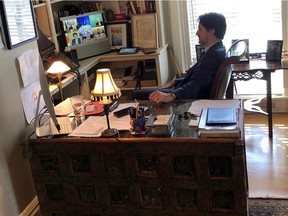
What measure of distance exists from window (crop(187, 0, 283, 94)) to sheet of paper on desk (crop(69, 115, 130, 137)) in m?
2.26

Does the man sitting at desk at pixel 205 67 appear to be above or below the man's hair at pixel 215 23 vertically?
below

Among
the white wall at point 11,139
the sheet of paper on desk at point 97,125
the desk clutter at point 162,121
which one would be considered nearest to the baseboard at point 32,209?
the white wall at point 11,139

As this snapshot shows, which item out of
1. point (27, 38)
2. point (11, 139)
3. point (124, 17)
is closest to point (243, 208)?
point (11, 139)

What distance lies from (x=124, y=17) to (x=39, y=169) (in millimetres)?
2437

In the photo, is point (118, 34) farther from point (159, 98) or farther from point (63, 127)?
point (63, 127)

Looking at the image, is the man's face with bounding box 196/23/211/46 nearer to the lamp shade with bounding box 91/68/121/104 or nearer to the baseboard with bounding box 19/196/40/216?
the lamp shade with bounding box 91/68/121/104

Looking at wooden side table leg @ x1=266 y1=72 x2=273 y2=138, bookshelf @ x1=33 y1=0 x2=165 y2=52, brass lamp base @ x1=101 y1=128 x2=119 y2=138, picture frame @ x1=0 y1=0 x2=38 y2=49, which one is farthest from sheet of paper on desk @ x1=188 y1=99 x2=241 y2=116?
bookshelf @ x1=33 y1=0 x2=165 y2=52

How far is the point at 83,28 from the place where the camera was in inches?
166

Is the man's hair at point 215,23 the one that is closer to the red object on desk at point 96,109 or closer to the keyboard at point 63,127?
the red object on desk at point 96,109

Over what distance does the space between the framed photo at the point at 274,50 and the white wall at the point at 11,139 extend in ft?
7.31

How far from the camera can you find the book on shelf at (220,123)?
2.09 meters

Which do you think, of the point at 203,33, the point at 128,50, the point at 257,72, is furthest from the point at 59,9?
the point at 257,72

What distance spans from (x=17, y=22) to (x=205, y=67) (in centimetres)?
128

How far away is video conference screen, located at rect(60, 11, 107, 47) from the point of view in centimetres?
408
